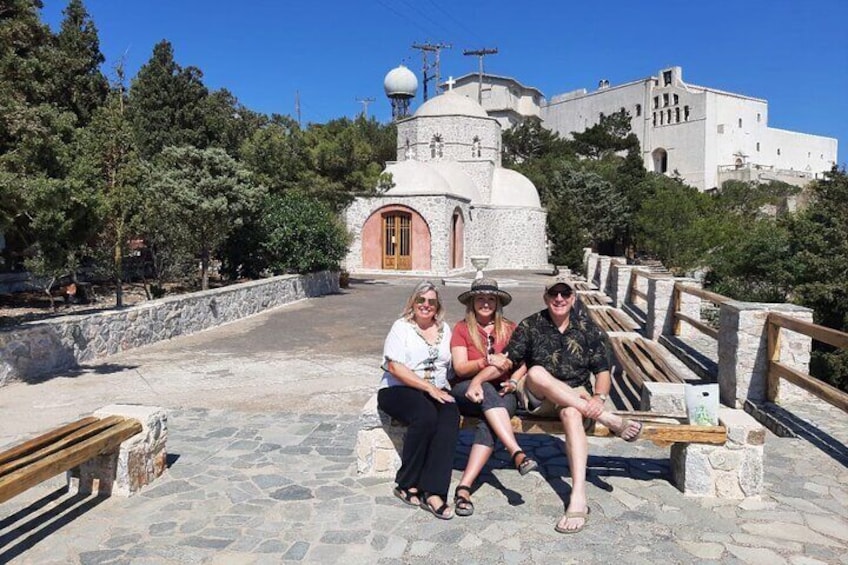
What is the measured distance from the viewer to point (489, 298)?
4238 millimetres

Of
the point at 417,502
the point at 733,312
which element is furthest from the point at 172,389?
the point at 733,312

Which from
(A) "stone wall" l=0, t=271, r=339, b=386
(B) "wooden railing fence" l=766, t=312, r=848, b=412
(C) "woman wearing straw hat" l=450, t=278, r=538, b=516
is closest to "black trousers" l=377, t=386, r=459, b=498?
(C) "woman wearing straw hat" l=450, t=278, r=538, b=516

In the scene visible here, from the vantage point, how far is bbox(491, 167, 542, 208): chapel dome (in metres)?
32.1

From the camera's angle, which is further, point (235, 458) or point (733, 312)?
point (733, 312)

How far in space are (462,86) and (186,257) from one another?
53.2 meters

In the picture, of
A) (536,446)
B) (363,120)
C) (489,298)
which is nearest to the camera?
(489,298)

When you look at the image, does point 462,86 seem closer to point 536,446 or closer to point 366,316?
point 366,316

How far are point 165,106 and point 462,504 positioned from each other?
20.5m

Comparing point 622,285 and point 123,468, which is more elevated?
point 622,285

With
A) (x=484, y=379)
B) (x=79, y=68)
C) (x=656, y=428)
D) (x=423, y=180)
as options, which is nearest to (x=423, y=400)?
(x=484, y=379)

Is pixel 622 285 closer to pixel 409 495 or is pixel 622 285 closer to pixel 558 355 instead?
pixel 558 355

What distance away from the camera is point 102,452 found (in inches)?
149

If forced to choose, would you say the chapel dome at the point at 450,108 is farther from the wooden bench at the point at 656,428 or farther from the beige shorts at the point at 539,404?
the wooden bench at the point at 656,428

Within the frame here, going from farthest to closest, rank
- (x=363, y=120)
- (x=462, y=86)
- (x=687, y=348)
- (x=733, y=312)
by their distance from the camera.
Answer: (x=462, y=86), (x=363, y=120), (x=687, y=348), (x=733, y=312)
